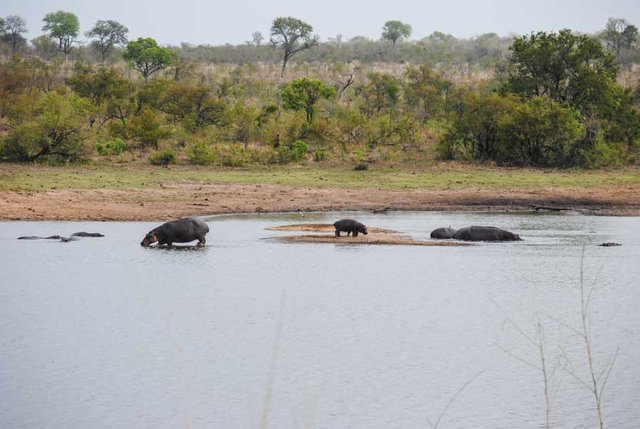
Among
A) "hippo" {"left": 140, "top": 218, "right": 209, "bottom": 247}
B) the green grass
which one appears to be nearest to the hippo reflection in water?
"hippo" {"left": 140, "top": 218, "right": 209, "bottom": 247}

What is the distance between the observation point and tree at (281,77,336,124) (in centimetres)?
4225

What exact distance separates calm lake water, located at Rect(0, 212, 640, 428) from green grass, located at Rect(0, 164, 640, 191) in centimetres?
922

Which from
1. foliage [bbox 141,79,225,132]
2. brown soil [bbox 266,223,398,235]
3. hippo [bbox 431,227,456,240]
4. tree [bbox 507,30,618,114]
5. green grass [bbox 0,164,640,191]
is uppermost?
tree [bbox 507,30,618,114]

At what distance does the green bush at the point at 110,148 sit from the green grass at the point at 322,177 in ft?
6.57

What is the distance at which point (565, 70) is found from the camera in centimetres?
3806

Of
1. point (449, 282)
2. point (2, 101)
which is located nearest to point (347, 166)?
point (2, 101)

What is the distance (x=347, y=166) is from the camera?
Answer: 3447 centimetres

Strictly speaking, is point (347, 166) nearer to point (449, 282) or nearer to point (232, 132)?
point (232, 132)

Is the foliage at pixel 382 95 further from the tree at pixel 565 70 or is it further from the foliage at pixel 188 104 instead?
the tree at pixel 565 70

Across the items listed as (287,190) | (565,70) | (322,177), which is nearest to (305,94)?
(565,70)

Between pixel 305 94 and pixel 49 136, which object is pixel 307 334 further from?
pixel 305 94

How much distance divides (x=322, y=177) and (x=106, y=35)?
156 feet

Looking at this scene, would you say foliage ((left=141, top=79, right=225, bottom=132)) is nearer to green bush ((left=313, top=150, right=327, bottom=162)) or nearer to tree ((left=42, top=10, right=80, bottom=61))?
green bush ((left=313, top=150, right=327, bottom=162))

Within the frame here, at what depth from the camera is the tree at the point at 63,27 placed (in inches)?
3027
